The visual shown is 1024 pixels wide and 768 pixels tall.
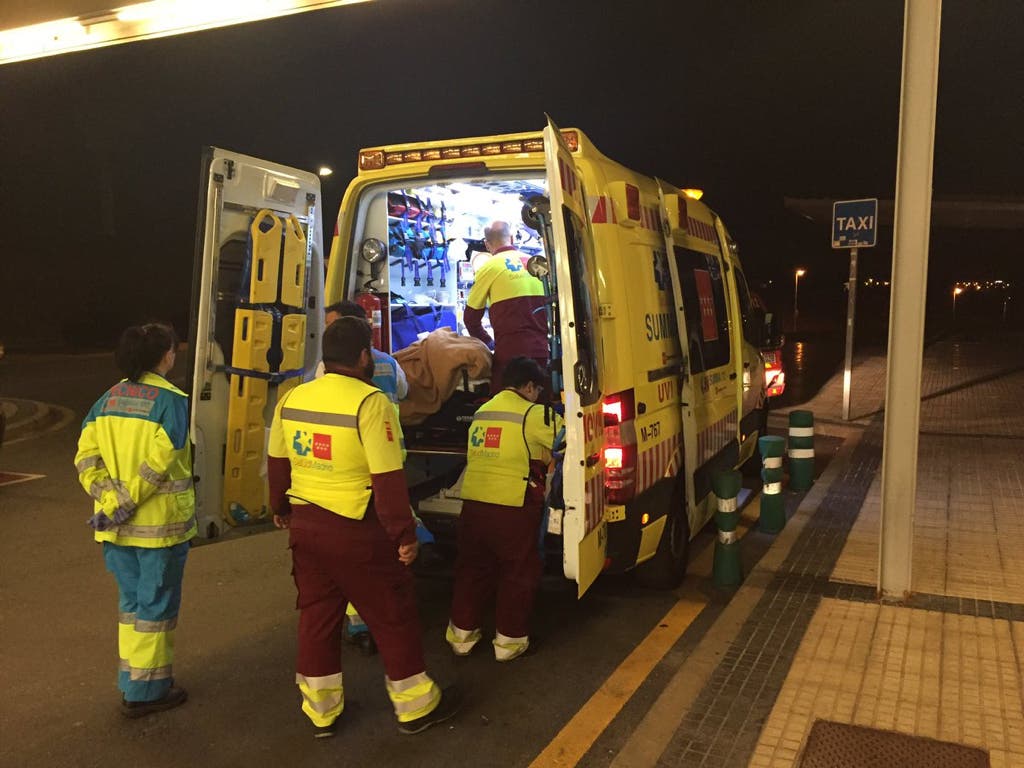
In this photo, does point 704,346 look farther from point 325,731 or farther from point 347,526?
point 325,731

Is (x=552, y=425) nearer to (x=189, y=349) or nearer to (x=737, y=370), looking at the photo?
(x=189, y=349)

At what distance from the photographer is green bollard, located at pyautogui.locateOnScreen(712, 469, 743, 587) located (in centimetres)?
503

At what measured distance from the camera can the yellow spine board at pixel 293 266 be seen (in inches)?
187

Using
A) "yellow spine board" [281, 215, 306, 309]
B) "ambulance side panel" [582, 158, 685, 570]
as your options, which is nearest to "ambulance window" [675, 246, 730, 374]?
"ambulance side panel" [582, 158, 685, 570]

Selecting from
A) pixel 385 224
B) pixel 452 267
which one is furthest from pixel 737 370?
pixel 385 224

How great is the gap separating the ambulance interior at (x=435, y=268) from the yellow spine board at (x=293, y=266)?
501 mm

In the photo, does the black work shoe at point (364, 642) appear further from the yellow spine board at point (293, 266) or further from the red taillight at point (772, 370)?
the red taillight at point (772, 370)

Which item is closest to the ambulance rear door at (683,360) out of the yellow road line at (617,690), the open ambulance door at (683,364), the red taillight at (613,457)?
the open ambulance door at (683,364)

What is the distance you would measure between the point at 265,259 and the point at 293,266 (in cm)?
24

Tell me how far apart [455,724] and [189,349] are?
2230 millimetres

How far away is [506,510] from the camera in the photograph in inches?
161

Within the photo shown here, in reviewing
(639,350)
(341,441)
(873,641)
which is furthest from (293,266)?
(873,641)

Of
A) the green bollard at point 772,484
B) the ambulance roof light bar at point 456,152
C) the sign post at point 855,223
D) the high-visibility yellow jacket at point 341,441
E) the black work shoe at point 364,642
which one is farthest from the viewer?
the sign post at point 855,223

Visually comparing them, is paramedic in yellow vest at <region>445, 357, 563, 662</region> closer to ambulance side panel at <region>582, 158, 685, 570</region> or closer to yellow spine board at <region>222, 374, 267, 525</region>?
ambulance side panel at <region>582, 158, 685, 570</region>
